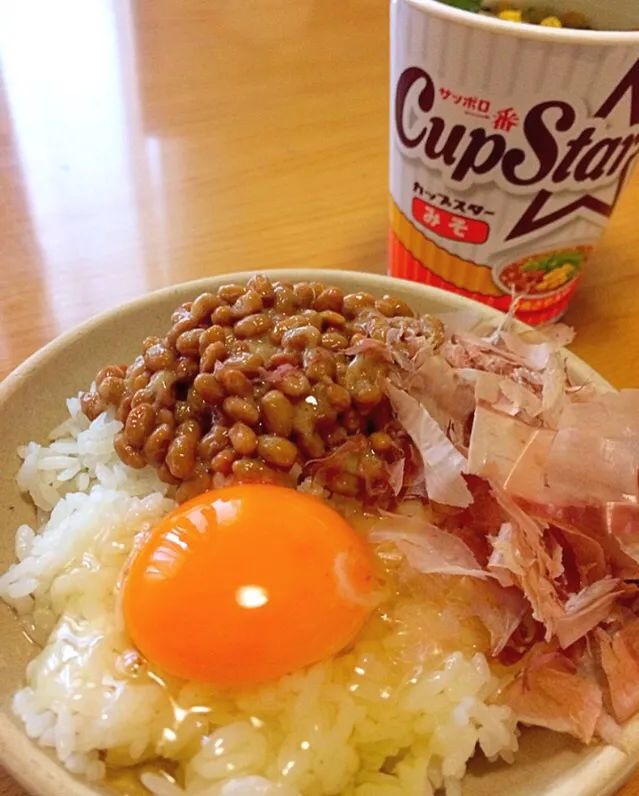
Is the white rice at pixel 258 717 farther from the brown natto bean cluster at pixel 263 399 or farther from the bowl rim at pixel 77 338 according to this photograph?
the brown natto bean cluster at pixel 263 399

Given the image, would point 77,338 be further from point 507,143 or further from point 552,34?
point 552,34

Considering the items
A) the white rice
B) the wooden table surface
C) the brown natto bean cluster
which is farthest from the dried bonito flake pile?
the wooden table surface

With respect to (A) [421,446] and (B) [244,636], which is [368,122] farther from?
(B) [244,636]

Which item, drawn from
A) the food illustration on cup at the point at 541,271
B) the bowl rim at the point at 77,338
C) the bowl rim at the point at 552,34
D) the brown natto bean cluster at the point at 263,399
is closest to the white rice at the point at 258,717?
the bowl rim at the point at 77,338

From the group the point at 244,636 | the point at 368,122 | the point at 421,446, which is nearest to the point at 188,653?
the point at 244,636

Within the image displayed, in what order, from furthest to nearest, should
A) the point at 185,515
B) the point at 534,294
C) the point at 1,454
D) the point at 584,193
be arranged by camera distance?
the point at 534,294
the point at 584,193
the point at 1,454
the point at 185,515

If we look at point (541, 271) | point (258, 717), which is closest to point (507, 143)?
point (541, 271)

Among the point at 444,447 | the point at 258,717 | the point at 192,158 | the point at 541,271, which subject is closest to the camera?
the point at 258,717
